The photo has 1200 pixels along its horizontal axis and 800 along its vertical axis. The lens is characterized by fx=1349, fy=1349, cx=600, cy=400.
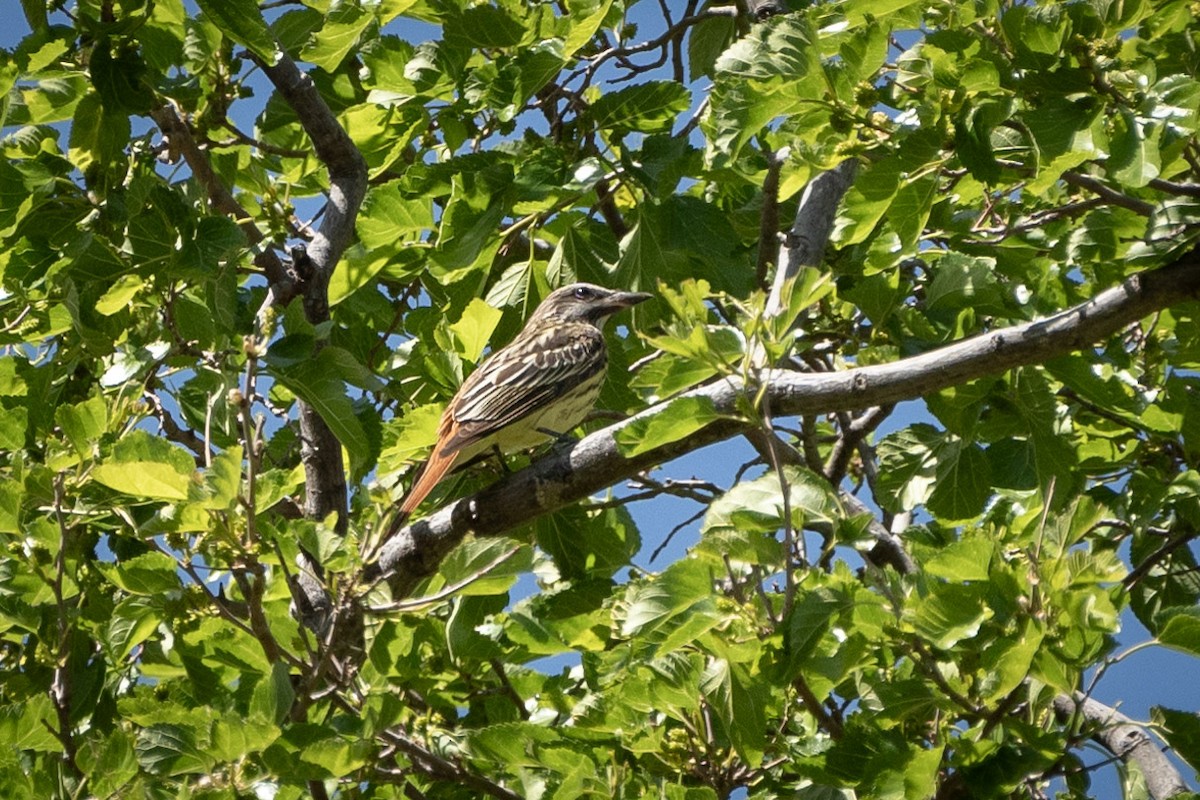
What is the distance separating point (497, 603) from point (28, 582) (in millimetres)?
1433

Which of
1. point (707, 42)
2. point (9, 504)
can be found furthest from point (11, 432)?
point (707, 42)

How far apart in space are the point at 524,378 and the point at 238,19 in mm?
2339

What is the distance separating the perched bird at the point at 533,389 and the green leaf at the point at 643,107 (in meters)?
0.63

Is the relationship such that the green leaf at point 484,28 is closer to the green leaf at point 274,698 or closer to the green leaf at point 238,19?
the green leaf at point 238,19

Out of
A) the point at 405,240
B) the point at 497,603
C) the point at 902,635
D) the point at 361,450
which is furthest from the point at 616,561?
the point at 902,635

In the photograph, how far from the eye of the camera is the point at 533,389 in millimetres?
5832

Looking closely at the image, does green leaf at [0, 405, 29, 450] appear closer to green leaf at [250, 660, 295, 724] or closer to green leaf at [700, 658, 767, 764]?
green leaf at [250, 660, 295, 724]

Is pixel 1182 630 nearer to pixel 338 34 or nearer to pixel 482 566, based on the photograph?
pixel 482 566

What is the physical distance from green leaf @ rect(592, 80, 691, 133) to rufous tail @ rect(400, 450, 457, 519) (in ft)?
4.55

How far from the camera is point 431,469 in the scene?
17.0 feet

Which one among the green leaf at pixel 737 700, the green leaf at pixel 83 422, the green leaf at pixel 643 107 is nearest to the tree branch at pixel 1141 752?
the green leaf at pixel 737 700

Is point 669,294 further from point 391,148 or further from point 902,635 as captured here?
A: point 391,148

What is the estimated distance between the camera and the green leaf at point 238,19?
12.8 feet

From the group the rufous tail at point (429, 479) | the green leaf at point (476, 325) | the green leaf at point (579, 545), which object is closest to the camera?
the green leaf at point (476, 325)
